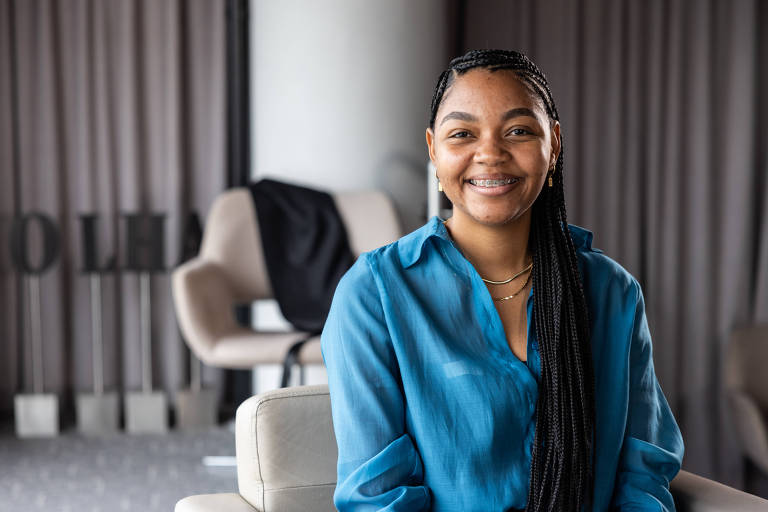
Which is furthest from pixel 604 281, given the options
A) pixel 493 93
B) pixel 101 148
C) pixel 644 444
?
pixel 101 148

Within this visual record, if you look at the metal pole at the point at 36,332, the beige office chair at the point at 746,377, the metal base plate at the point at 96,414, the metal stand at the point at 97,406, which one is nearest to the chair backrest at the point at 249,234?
the metal stand at the point at 97,406

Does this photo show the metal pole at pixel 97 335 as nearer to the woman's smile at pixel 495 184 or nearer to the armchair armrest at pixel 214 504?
the armchair armrest at pixel 214 504

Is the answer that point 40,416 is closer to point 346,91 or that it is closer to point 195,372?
point 195,372

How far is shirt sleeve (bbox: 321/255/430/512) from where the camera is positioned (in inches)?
40.9

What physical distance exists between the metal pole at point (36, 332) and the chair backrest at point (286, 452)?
9.17 ft

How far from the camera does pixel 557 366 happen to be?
113 centimetres

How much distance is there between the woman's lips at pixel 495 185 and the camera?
44.4 inches

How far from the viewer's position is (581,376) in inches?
44.6

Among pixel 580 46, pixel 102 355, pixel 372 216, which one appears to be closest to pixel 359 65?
pixel 372 216

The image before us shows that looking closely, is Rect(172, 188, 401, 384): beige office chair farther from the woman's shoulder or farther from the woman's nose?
the woman's nose

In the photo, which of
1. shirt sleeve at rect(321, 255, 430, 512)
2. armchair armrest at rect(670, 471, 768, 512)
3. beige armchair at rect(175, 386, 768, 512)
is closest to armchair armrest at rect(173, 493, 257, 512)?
→ beige armchair at rect(175, 386, 768, 512)

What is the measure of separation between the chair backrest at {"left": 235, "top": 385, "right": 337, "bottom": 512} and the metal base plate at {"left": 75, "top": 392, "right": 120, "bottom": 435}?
2582mm

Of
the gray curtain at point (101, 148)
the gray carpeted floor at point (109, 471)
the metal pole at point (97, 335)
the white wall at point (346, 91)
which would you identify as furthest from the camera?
the gray curtain at point (101, 148)

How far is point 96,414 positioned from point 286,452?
8.73 ft
